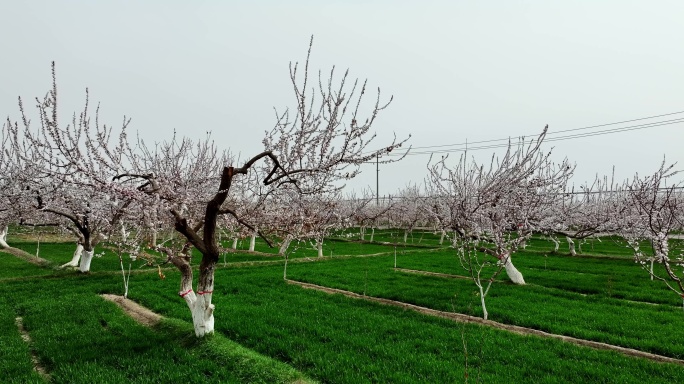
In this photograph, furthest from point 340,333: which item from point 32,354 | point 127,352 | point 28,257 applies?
point 28,257

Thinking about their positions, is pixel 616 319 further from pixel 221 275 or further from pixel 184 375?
pixel 221 275

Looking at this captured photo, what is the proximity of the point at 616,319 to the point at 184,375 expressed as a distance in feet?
35.7

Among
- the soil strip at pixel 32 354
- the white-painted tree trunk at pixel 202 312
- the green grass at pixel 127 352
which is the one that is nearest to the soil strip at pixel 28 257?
the green grass at pixel 127 352

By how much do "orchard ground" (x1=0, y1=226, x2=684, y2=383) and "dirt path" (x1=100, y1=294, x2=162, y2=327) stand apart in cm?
29

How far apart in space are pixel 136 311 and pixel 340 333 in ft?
21.5

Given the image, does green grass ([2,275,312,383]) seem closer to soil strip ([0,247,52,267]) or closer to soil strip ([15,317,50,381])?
soil strip ([15,317,50,381])

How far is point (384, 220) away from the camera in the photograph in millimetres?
74750

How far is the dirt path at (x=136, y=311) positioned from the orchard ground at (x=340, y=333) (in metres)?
0.29

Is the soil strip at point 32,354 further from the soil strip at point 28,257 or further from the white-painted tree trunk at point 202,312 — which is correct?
the soil strip at point 28,257

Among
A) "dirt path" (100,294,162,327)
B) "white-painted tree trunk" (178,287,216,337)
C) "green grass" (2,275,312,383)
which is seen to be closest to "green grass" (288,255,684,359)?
"green grass" (2,275,312,383)

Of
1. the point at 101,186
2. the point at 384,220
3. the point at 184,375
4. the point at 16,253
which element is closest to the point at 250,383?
the point at 184,375

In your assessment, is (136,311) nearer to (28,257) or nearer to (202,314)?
(202,314)

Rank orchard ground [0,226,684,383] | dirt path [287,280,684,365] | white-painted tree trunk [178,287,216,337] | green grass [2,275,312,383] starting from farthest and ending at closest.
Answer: white-painted tree trunk [178,287,216,337] < dirt path [287,280,684,365] < orchard ground [0,226,684,383] < green grass [2,275,312,383]

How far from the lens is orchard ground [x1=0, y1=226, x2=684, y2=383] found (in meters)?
7.23
